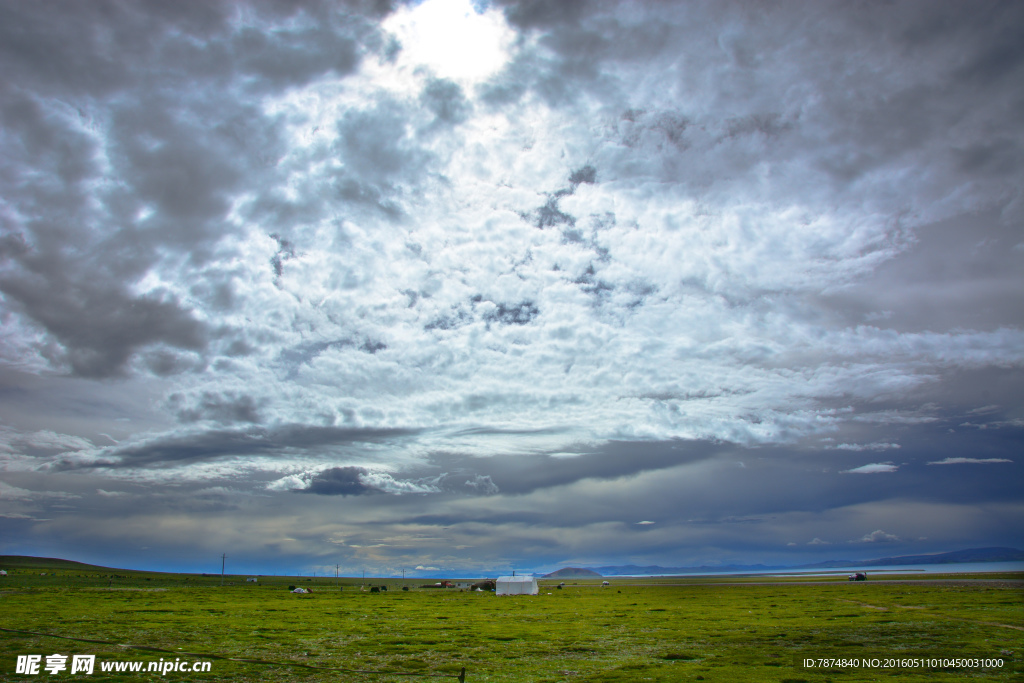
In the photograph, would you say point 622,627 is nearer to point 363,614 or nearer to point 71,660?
point 363,614

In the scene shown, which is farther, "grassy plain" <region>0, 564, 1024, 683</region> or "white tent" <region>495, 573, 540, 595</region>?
"white tent" <region>495, 573, 540, 595</region>

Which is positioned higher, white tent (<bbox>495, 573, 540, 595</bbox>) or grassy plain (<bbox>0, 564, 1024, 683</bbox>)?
grassy plain (<bbox>0, 564, 1024, 683</bbox>)

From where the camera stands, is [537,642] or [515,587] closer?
[537,642]

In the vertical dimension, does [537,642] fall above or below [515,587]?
above

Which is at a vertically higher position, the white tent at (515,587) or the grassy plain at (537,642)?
the grassy plain at (537,642)

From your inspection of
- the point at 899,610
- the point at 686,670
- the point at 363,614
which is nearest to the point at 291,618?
the point at 363,614

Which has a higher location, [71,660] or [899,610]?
[71,660]

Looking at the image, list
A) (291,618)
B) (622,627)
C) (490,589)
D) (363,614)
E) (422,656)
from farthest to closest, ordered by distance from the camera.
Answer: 1. (490,589)
2. (363,614)
3. (291,618)
4. (622,627)
5. (422,656)

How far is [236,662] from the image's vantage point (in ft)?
96.2

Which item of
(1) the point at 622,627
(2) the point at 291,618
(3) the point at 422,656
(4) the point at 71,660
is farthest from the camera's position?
(2) the point at 291,618

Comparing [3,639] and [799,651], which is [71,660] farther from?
[799,651]

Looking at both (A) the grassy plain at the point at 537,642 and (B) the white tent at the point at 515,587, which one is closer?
(A) the grassy plain at the point at 537,642

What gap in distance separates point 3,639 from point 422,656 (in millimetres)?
26547

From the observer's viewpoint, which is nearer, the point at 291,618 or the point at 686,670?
the point at 686,670
